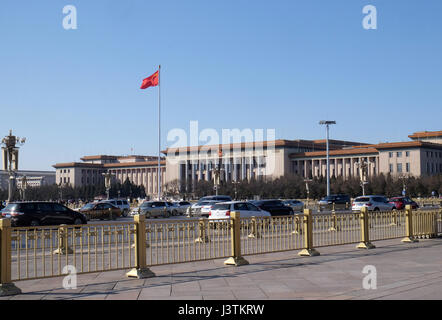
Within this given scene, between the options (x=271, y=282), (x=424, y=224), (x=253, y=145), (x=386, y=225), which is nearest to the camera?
(x=271, y=282)

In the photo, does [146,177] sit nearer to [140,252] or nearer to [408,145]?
[408,145]

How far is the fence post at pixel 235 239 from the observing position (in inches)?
479

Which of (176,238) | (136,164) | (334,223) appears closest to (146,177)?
(136,164)

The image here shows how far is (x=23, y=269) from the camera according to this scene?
1220 centimetres

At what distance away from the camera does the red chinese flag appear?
149 ft

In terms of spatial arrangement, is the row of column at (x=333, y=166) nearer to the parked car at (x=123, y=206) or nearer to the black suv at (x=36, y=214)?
the parked car at (x=123, y=206)

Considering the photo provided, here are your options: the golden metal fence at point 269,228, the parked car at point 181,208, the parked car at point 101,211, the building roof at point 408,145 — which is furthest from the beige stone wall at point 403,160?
the golden metal fence at point 269,228

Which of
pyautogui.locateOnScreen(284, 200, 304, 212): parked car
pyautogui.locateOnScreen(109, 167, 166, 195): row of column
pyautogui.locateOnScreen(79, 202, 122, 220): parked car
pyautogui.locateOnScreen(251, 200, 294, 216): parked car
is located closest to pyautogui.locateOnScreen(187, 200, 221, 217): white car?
pyautogui.locateOnScreen(251, 200, 294, 216): parked car

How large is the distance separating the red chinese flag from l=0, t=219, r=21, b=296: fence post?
3725 cm

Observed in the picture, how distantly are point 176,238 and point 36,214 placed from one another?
1614 cm

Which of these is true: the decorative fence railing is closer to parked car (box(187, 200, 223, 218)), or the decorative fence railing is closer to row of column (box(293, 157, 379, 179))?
parked car (box(187, 200, 223, 218))

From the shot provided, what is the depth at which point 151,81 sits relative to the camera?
4594cm

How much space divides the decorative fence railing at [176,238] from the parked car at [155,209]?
25.4 meters

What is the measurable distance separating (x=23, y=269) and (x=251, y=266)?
17.5ft
